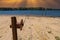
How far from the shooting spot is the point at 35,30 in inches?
55.4

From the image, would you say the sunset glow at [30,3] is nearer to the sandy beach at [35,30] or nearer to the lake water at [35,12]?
the lake water at [35,12]

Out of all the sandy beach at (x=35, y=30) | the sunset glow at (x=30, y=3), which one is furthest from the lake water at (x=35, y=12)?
the sandy beach at (x=35, y=30)

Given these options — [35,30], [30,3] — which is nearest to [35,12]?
[30,3]

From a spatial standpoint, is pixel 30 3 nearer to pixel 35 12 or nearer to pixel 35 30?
pixel 35 12

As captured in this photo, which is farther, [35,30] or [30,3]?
[35,30]

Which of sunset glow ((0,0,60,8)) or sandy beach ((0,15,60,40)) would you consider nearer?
sunset glow ((0,0,60,8))

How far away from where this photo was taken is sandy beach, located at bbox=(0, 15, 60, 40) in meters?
1.29

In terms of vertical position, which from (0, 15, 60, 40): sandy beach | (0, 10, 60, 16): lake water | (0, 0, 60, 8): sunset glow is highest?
(0, 0, 60, 8): sunset glow

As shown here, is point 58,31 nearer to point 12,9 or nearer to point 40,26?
point 40,26

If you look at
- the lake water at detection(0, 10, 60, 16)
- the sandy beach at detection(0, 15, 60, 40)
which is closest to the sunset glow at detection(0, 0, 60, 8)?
the lake water at detection(0, 10, 60, 16)

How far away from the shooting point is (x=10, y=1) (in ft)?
1.99

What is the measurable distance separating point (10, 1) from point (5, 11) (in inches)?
2.4

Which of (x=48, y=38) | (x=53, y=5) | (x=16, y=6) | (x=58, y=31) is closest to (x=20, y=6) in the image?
(x=16, y=6)

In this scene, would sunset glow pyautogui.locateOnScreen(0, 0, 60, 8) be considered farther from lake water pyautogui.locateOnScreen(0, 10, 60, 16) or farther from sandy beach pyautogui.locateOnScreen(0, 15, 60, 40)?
sandy beach pyautogui.locateOnScreen(0, 15, 60, 40)
